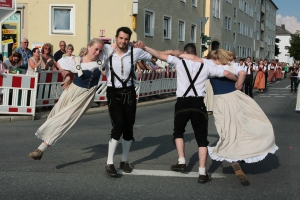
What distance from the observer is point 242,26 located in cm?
5806

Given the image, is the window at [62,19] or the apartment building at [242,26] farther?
the apartment building at [242,26]

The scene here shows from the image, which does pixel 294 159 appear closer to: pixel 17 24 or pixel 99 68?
pixel 99 68

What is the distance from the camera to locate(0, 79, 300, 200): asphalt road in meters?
5.26

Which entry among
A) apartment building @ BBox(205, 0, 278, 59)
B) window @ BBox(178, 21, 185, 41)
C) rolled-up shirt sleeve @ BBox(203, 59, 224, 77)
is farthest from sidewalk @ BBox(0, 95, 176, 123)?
apartment building @ BBox(205, 0, 278, 59)

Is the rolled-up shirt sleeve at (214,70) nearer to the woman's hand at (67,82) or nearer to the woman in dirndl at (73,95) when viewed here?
the woman in dirndl at (73,95)

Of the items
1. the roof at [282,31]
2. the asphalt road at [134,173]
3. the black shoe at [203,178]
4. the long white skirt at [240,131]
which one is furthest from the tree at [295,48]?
the black shoe at [203,178]

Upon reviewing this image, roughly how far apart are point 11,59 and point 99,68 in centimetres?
755

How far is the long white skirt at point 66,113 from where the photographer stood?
21.2 ft

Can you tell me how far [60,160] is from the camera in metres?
6.95

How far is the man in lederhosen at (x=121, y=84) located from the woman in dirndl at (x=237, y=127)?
0.70 m

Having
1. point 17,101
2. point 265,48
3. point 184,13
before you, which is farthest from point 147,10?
point 265,48

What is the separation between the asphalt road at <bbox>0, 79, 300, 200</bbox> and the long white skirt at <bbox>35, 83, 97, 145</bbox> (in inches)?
18.1

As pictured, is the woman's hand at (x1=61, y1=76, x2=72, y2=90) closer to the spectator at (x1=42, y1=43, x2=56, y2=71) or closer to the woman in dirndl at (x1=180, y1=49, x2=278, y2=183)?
the woman in dirndl at (x1=180, y1=49, x2=278, y2=183)

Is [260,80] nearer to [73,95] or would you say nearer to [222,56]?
[222,56]
